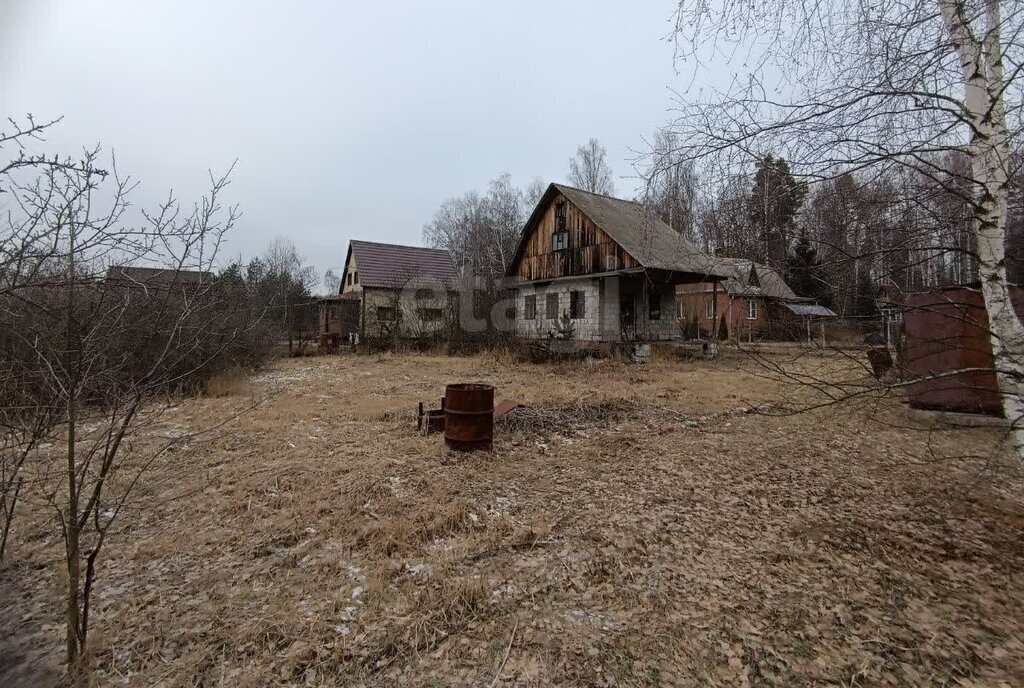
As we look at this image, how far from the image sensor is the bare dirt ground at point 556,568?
8.00ft

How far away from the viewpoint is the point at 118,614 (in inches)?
111

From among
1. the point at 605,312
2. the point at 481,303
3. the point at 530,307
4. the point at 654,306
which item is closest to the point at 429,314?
the point at 481,303

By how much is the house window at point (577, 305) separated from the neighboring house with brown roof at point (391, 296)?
194 inches

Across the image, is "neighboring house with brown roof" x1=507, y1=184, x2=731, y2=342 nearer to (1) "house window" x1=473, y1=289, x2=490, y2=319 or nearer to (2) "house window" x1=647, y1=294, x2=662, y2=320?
(2) "house window" x1=647, y1=294, x2=662, y2=320

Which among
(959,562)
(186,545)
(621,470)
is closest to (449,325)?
(621,470)

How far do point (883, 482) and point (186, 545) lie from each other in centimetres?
642

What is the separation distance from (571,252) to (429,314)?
6.94 metres

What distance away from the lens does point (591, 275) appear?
17.9 meters

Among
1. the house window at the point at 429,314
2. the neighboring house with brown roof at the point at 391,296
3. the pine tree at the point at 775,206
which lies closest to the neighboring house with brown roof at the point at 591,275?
the house window at the point at 429,314

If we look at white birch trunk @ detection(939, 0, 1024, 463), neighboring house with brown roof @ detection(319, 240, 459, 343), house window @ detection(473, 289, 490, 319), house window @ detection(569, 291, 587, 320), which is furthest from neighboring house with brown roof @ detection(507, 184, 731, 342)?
white birch trunk @ detection(939, 0, 1024, 463)

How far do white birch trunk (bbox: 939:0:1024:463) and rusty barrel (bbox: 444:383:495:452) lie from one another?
4565 mm

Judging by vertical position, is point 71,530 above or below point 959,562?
above

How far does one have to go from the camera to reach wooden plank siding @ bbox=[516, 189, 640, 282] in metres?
17.3

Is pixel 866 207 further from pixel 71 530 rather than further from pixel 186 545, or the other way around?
pixel 186 545
